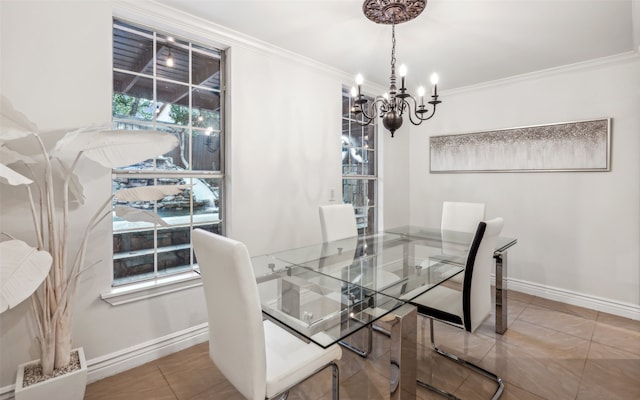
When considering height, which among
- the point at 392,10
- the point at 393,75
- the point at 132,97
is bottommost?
the point at 132,97

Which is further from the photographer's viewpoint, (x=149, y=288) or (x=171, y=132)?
(x=171, y=132)

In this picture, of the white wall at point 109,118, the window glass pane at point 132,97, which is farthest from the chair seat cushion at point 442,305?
the window glass pane at point 132,97

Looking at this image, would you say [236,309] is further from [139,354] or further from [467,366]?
[467,366]

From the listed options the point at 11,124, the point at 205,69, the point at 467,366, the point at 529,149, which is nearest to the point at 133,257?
the point at 11,124

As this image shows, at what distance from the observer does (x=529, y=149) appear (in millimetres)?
3471

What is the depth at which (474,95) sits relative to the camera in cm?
386

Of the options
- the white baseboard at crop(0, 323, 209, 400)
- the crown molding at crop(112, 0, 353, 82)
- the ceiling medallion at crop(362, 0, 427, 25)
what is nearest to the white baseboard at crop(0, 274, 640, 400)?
the white baseboard at crop(0, 323, 209, 400)

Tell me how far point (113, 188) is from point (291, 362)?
1.75 meters

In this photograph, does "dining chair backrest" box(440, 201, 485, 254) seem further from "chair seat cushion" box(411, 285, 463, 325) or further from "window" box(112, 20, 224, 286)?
"window" box(112, 20, 224, 286)

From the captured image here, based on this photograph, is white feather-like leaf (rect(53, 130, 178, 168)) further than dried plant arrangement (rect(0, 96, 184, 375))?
Yes

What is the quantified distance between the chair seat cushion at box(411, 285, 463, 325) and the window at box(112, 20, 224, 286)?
5.74ft

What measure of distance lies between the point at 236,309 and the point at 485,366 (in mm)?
1925

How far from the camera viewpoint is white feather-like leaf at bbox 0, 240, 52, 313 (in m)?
Answer: 1.21

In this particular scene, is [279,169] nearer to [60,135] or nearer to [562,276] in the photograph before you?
[60,135]
